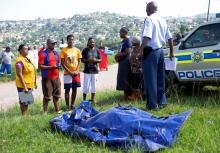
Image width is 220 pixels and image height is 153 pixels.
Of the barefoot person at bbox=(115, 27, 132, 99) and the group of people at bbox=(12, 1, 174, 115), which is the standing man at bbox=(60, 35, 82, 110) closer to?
the group of people at bbox=(12, 1, 174, 115)

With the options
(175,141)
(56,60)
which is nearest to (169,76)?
(56,60)

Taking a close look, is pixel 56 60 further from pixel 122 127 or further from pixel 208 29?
pixel 122 127

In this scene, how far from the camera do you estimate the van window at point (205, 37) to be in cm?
773

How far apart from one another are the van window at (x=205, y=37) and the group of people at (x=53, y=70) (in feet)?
7.20

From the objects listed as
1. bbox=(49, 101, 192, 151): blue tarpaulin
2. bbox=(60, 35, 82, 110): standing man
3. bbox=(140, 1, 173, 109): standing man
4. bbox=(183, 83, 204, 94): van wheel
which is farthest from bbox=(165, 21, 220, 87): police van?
bbox=(49, 101, 192, 151): blue tarpaulin

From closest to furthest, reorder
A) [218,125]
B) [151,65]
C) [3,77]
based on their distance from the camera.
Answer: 1. [218,125]
2. [151,65]
3. [3,77]

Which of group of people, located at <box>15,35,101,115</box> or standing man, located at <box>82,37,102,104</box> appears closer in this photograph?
group of people, located at <box>15,35,101,115</box>

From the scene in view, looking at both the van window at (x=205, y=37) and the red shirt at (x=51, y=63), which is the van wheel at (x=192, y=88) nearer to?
the van window at (x=205, y=37)

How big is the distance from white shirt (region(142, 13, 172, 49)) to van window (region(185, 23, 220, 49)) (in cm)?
145

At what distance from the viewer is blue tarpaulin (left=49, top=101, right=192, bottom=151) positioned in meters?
4.41

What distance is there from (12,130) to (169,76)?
397 cm

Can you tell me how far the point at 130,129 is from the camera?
14.9ft

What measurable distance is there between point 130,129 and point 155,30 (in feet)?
8.08

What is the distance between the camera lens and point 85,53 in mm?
8766
